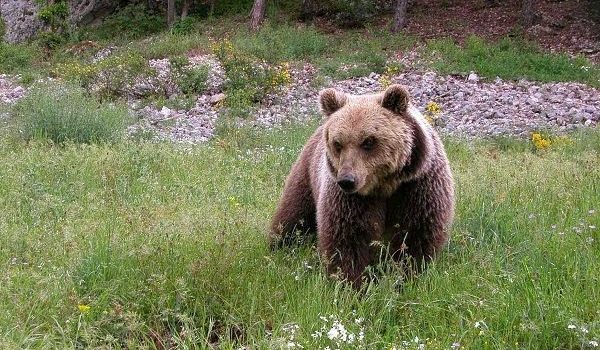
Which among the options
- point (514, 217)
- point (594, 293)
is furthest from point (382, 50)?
point (594, 293)

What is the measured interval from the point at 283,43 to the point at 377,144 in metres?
17.2

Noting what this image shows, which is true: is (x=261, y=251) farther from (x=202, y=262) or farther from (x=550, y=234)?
(x=550, y=234)

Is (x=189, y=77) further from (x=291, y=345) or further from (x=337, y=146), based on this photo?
(x=291, y=345)

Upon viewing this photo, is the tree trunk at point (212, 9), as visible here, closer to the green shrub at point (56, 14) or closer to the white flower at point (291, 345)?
the green shrub at point (56, 14)

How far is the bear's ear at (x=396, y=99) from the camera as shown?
3.71 m

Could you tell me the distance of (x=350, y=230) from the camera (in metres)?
3.82

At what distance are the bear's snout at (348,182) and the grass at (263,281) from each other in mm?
469

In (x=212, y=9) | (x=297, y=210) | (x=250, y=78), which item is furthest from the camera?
(x=212, y=9)

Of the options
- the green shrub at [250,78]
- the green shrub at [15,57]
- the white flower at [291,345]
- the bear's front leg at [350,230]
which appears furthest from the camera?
the green shrub at [15,57]

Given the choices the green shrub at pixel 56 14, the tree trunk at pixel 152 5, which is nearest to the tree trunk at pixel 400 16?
the tree trunk at pixel 152 5

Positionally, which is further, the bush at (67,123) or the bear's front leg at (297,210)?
the bush at (67,123)

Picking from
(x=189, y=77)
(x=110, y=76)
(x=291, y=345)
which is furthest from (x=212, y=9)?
(x=291, y=345)

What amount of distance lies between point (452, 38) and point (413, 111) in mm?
17602

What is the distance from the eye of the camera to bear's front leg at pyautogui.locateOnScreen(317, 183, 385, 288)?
380 centimetres
